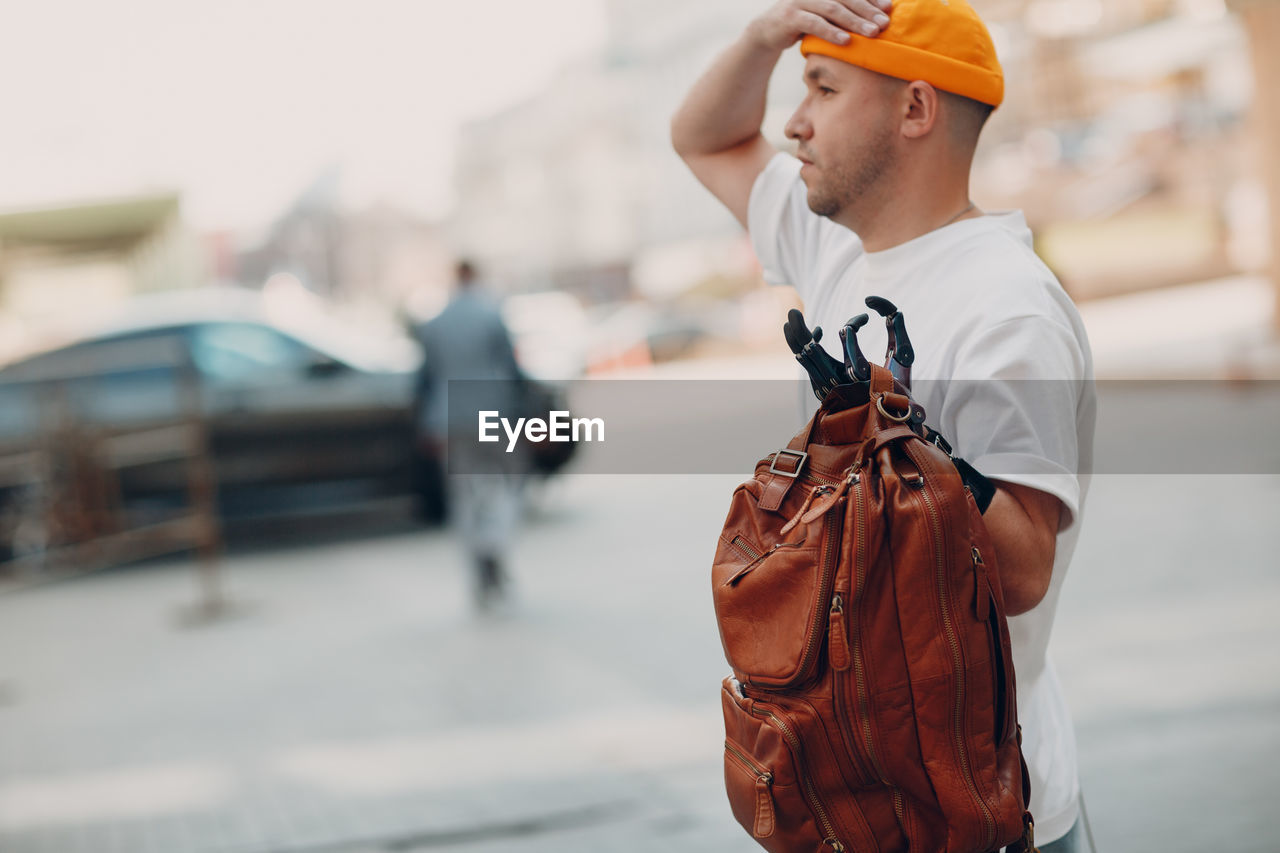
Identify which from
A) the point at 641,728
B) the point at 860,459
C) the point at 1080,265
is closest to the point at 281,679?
the point at 641,728

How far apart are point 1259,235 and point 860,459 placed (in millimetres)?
22226

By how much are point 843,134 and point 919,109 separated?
0.32 feet

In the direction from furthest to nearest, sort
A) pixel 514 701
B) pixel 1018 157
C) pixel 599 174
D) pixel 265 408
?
1. pixel 599 174
2. pixel 1018 157
3. pixel 265 408
4. pixel 514 701

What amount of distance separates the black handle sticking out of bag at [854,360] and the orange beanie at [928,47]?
0.32 m

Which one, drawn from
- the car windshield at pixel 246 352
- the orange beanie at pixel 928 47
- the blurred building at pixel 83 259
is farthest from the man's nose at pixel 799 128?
the blurred building at pixel 83 259

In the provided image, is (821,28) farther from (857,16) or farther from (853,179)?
(853,179)

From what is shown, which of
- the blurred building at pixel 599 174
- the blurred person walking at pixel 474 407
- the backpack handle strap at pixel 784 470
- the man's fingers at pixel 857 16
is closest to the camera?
the backpack handle strap at pixel 784 470

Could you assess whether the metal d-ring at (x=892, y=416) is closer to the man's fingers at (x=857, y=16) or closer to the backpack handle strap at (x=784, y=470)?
the backpack handle strap at (x=784, y=470)

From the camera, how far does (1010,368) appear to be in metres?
1.47

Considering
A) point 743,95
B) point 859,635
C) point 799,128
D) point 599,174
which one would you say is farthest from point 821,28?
point 599,174

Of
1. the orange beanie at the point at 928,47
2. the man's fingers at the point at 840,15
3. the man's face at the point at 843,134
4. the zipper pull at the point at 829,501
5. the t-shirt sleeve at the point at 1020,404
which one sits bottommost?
the zipper pull at the point at 829,501

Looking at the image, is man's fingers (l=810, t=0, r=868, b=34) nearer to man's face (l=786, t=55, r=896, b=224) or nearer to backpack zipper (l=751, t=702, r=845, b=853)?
man's face (l=786, t=55, r=896, b=224)

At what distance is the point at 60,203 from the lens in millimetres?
14141

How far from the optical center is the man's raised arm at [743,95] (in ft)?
5.24
